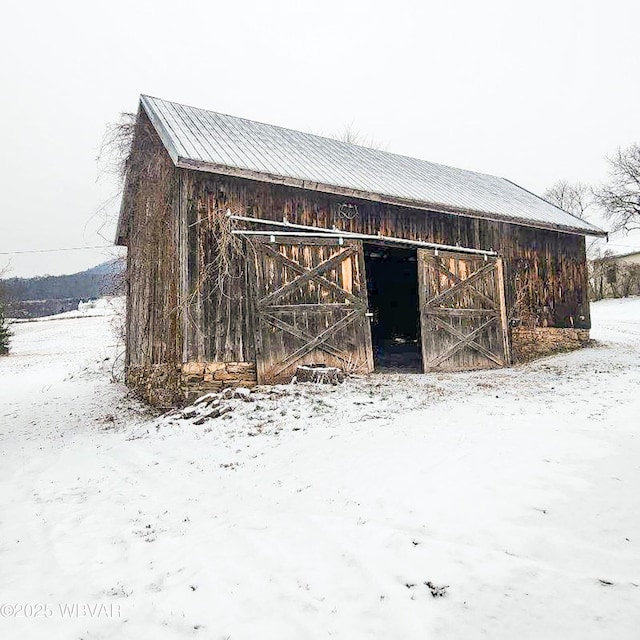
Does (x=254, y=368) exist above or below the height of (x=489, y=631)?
above

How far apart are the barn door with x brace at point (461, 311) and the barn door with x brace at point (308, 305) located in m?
1.78

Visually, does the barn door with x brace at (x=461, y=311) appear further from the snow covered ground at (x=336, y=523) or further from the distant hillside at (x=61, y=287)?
the distant hillside at (x=61, y=287)

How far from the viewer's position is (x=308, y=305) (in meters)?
8.09

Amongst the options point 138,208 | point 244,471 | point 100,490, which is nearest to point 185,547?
point 244,471

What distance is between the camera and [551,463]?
12.4 feet

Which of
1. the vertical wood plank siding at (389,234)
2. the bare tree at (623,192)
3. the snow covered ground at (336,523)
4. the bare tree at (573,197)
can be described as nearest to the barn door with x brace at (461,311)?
the vertical wood plank siding at (389,234)

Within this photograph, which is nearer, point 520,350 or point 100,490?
point 100,490

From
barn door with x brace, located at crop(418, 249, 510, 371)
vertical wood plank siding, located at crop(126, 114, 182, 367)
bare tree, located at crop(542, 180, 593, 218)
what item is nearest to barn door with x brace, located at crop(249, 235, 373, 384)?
vertical wood plank siding, located at crop(126, 114, 182, 367)

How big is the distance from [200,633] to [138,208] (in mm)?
10293

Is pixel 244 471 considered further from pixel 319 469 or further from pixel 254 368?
pixel 254 368

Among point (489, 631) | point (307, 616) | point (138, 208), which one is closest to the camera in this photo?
point (489, 631)

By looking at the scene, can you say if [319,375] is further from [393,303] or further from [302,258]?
[393,303]

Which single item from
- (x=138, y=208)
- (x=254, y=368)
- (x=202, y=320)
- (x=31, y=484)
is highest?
(x=138, y=208)

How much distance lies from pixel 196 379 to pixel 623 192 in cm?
3597
